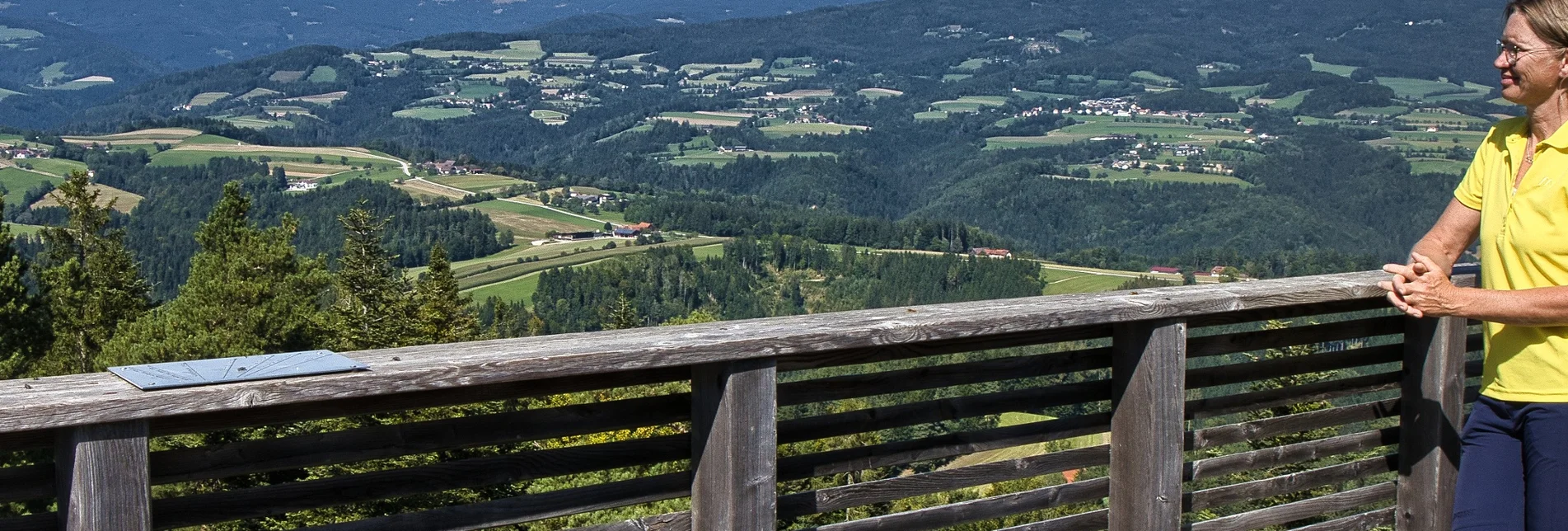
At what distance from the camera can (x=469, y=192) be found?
372 feet

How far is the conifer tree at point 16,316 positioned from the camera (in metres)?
27.5

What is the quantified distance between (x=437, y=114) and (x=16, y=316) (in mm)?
172352

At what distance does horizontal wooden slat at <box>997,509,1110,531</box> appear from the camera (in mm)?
3426

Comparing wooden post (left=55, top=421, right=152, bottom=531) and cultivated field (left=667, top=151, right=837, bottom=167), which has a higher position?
wooden post (left=55, top=421, right=152, bottom=531)

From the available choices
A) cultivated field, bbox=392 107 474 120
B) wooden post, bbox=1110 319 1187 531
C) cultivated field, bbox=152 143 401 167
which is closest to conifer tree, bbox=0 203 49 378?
wooden post, bbox=1110 319 1187 531

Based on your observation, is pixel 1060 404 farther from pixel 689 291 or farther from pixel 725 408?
pixel 689 291

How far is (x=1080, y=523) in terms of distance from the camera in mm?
3484

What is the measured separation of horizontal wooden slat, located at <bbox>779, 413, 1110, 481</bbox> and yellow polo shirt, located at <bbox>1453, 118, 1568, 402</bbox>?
3.01 ft

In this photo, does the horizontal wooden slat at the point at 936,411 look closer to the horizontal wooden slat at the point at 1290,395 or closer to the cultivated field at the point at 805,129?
the horizontal wooden slat at the point at 1290,395

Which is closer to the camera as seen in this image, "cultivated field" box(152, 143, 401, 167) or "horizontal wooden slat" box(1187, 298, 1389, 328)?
"horizontal wooden slat" box(1187, 298, 1389, 328)

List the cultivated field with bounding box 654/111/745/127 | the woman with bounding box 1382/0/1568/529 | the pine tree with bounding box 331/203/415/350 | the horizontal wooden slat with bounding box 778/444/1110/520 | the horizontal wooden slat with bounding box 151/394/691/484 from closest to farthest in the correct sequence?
the horizontal wooden slat with bounding box 151/394/691/484
the woman with bounding box 1382/0/1568/529
the horizontal wooden slat with bounding box 778/444/1110/520
the pine tree with bounding box 331/203/415/350
the cultivated field with bounding box 654/111/745/127

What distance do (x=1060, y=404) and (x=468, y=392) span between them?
1501mm

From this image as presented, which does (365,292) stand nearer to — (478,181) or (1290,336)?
(1290,336)

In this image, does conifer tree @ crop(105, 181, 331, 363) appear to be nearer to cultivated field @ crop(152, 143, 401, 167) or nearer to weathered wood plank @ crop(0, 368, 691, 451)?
weathered wood plank @ crop(0, 368, 691, 451)
